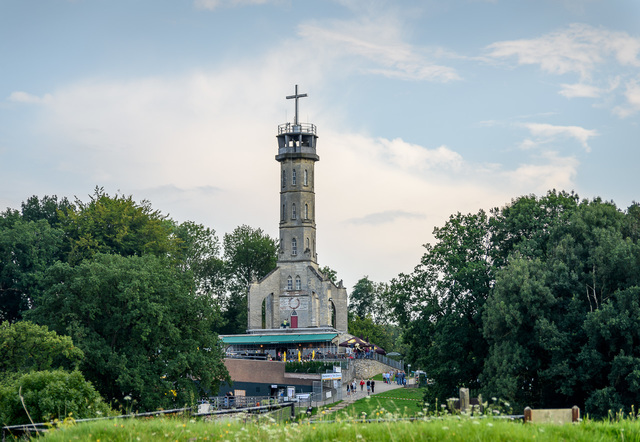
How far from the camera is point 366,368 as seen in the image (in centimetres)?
6569

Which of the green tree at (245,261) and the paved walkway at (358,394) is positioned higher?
the green tree at (245,261)

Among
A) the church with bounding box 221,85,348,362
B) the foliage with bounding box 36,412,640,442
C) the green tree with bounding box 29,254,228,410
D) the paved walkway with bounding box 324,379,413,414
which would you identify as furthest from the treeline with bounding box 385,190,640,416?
the church with bounding box 221,85,348,362

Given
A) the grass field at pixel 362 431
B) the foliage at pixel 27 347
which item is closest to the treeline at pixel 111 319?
the foliage at pixel 27 347

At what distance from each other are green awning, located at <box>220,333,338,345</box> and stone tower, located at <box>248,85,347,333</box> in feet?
13.6

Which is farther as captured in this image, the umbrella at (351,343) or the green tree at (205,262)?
the green tree at (205,262)

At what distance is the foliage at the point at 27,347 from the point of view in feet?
107

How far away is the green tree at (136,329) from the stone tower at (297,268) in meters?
34.5

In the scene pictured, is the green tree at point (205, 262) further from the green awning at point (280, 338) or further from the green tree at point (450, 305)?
the green tree at point (450, 305)

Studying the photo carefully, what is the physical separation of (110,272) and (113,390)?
6279 mm

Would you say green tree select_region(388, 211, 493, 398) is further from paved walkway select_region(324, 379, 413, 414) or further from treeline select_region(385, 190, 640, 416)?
paved walkway select_region(324, 379, 413, 414)

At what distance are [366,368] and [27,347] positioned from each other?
124ft

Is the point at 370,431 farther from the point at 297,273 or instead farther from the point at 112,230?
the point at 297,273

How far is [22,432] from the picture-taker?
517 inches

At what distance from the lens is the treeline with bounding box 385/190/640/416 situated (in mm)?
31188
